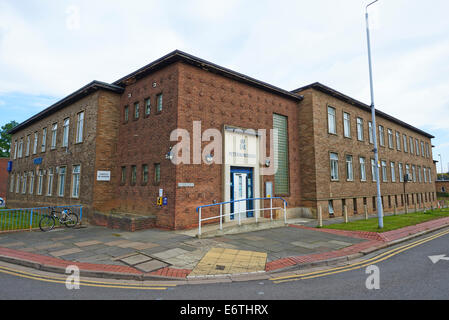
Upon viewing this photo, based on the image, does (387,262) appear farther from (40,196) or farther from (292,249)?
(40,196)

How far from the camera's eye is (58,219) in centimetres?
1317

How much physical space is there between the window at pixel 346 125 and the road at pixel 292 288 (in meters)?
15.6

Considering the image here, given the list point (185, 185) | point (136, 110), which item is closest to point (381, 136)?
point (185, 185)

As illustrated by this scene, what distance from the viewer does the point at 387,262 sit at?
23.4 ft

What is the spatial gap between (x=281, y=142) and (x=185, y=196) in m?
8.23

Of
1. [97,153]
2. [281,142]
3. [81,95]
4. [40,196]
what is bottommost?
[40,196]

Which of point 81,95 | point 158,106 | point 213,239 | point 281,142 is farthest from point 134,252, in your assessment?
point 81,95

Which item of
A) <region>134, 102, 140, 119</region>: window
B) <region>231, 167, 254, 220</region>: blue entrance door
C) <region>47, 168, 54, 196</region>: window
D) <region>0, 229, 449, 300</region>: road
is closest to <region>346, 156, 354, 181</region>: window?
<region>231, 167, 254, 220</region>: blue entrance door

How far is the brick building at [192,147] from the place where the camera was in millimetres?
12461

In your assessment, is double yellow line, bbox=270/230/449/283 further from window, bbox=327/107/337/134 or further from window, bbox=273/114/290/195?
window, bbox=327/107/337/134

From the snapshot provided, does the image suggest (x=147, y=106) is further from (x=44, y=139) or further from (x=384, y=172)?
(x=384, y=172)

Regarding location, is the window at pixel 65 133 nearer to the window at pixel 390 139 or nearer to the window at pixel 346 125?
the window at pixel 346 125

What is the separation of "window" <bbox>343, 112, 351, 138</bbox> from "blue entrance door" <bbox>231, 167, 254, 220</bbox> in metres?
10.5

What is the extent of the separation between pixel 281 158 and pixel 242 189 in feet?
13.4
